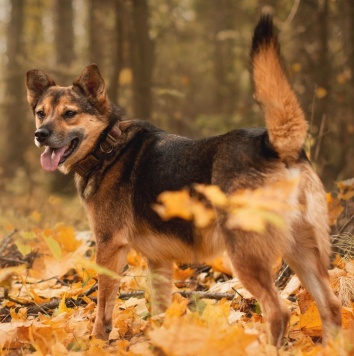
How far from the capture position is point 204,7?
19.2m

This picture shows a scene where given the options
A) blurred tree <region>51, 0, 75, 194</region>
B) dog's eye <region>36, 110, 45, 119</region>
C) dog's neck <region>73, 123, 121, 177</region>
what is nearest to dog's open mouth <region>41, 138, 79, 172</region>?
dog's neck <region>73, 123, 121, 177</region>

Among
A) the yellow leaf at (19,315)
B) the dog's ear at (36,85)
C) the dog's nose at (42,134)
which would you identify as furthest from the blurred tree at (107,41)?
the yellow leaf at (19,315)

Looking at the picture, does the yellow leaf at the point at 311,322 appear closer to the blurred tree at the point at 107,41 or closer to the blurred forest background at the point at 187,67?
the blurred forest background at the point at 187,67

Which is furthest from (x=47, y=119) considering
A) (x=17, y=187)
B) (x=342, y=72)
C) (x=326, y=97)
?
(x=17, y=187)

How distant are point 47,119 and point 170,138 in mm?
1123

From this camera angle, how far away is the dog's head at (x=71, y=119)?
4.49 m

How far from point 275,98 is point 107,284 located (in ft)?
6.15

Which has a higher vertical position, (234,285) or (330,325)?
(330,325)

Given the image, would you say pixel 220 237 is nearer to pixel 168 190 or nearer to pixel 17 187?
pixel 168 190

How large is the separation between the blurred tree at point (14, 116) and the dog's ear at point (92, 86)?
826 centimetres

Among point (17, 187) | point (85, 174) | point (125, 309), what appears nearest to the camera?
point (125, 309)

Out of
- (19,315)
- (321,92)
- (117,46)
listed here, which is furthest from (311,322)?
(117,46)

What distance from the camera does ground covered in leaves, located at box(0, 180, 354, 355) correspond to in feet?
8.57

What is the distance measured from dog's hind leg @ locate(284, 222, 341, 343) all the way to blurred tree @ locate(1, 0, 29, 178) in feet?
34.0
